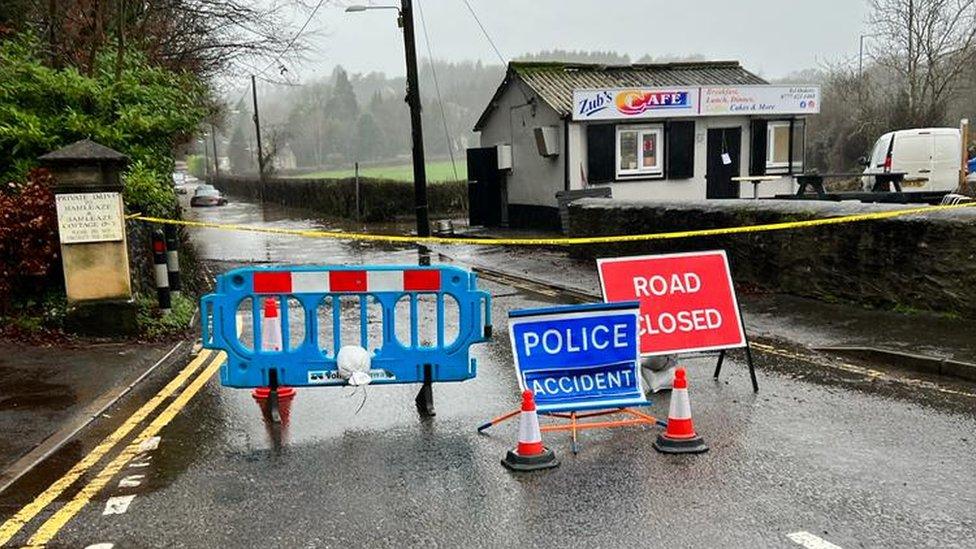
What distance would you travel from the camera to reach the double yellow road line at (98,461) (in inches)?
167

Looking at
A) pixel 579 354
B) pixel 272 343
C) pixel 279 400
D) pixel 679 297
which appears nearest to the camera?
pixel 579 354

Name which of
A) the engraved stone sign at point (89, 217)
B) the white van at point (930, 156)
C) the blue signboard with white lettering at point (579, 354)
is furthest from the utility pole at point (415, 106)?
the blue signboard with white lettering at point (579, 354)

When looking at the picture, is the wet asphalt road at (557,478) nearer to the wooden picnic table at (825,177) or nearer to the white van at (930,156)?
the wooden picnic table at (825,177)

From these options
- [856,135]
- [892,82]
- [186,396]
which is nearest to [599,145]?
[186,396]

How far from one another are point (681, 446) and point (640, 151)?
51.2ft

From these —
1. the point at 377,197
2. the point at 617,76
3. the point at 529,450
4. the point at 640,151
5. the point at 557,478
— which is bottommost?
the point at 557,478

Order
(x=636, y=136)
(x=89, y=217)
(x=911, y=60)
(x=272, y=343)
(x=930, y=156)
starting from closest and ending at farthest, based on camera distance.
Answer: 1. (x=272, y=343)
2. (x=89, y=217)
3. (x=636, y=136)
4. (x=930, y=156)
5. (x=911, y=60)

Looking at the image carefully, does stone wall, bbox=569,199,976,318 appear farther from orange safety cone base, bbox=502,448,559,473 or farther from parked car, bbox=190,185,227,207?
parked car, bbox=190,185,227,207

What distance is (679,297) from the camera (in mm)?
6730

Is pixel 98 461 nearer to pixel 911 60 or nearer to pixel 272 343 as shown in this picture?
pixel 272 343

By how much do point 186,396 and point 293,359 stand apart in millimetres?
1453

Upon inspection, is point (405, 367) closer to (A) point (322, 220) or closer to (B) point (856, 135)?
(A) point (322, 220)

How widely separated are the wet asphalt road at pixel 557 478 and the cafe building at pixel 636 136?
12.3 meters

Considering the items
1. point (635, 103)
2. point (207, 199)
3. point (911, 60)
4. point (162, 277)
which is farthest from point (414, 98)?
point (207, 199)
